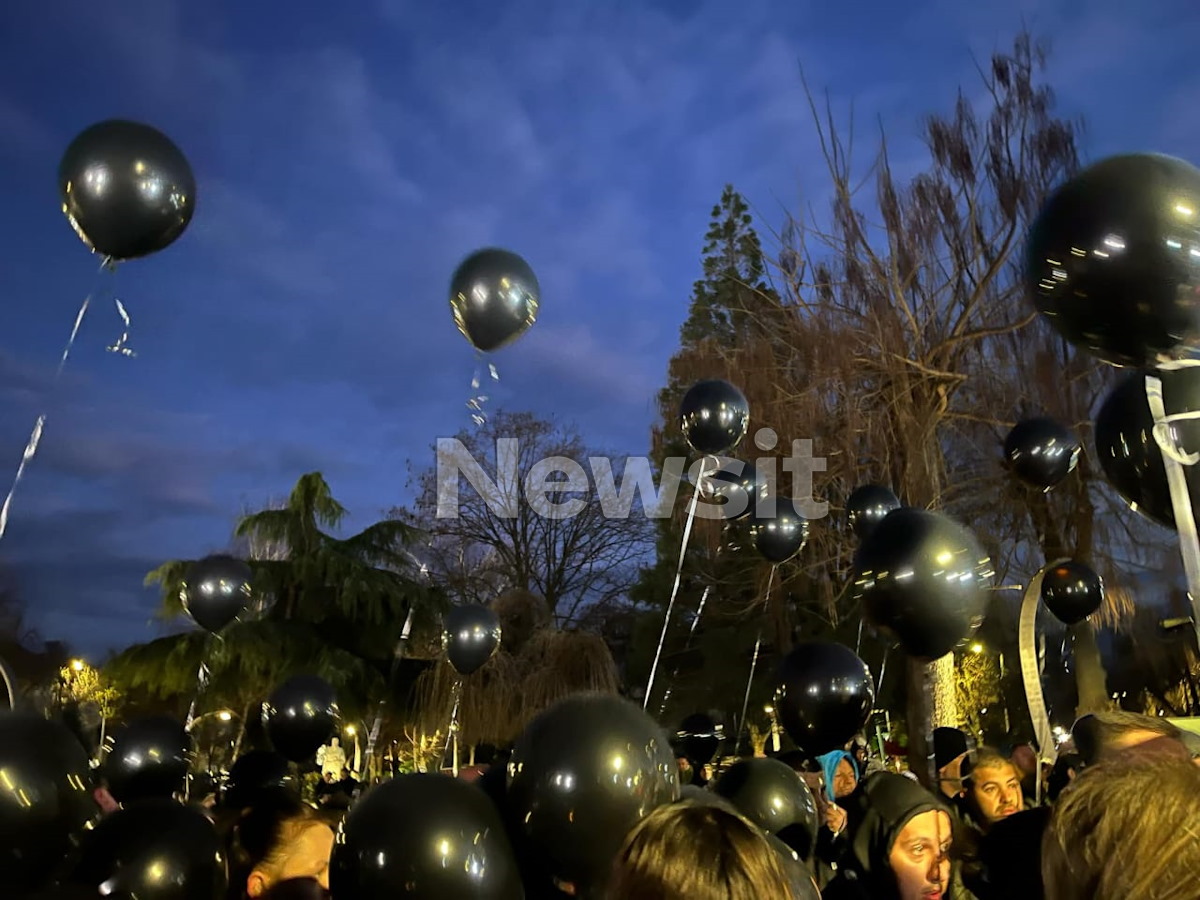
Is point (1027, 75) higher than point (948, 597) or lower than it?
higher

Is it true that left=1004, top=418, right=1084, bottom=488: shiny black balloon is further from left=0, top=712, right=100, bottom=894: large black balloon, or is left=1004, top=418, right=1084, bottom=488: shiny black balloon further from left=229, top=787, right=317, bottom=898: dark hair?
left=0, top=712, right=100, bottom=894: large black balloon

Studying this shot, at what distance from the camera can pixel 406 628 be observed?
1903cm

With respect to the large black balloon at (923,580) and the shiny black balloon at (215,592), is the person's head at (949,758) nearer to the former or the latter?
the large black balloon at (923,580)

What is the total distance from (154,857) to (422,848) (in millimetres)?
891

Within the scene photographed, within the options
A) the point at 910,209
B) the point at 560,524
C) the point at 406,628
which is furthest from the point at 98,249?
the point at 560,524

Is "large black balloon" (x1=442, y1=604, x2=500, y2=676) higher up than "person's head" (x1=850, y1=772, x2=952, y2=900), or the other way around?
"large black balloon" (x1=442, y1=604, x2=500, y2=676)

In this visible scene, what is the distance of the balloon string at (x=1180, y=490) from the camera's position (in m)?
2.55

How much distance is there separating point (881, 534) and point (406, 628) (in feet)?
50.6

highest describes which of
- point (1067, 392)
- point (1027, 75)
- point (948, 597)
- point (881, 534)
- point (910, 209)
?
point (1027, 75)

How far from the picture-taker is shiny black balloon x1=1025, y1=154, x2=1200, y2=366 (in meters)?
2.76

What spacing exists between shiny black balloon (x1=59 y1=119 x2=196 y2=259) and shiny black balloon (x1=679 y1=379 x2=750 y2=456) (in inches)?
193

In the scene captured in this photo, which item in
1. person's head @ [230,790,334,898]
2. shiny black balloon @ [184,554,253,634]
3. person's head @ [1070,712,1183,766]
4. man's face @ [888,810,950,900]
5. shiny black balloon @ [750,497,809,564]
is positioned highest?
shiny black balloon @ [750,497,809,564]

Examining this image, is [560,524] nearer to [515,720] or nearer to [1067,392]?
[515,720]

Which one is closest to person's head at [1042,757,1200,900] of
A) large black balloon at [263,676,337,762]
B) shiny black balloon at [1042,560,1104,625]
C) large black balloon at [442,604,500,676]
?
large black balloon at [263,676,337,762]
